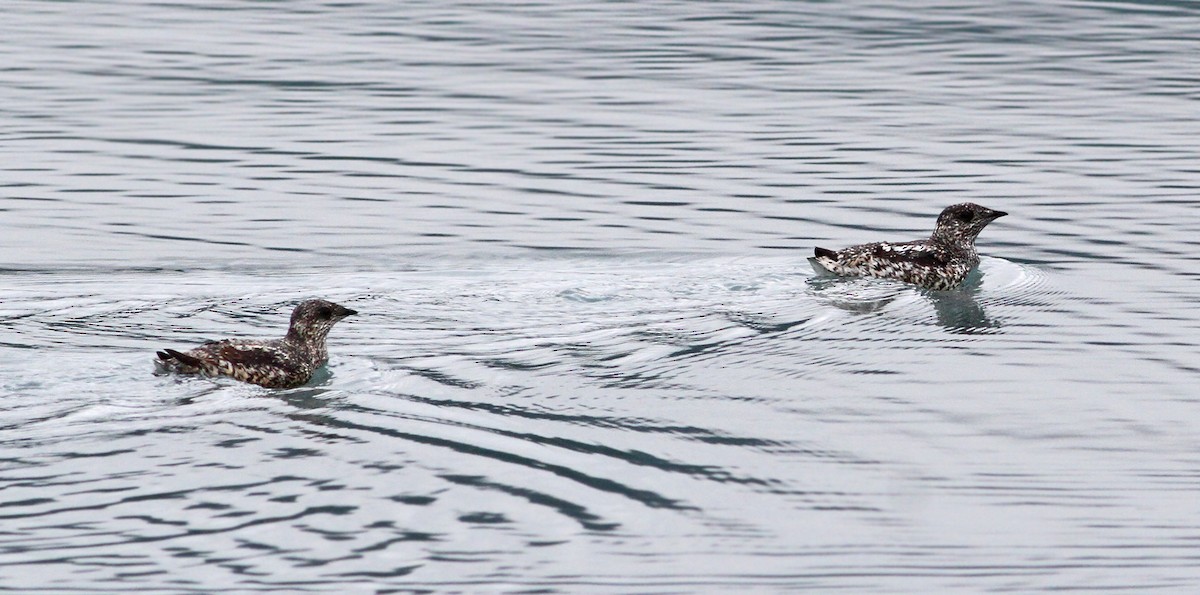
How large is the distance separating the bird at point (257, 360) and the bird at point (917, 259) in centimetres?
525

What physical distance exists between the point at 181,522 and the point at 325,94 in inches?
696

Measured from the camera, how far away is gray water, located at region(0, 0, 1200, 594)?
986 centimetres

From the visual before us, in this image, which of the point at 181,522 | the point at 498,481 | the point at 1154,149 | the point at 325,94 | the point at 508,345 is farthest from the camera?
the point at 325,94

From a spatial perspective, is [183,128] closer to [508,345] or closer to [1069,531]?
[508,345]

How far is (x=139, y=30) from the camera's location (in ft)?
105

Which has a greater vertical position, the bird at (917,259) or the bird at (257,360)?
the bird at (917,259)

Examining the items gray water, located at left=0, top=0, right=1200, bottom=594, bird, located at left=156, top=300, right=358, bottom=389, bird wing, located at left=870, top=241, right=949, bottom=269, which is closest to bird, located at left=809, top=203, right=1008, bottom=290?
bird wing, located at left=870, top=241, right=949, bottom=269

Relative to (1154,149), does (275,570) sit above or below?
below

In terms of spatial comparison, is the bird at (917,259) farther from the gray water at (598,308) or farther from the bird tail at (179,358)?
the bird tail at (179,358)

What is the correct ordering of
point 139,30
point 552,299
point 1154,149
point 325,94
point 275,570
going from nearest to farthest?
point 275,570, point 552,299, point 1154,149, point 325,94, point 139,30

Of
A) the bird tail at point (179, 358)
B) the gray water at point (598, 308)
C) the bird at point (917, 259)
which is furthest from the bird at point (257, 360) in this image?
the bird at point (917, 259)

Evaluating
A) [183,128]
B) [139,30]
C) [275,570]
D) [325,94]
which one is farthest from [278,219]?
[139,30]

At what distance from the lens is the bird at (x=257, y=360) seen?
12.9 metres

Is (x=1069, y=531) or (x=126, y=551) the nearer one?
(x=126, y=551)
